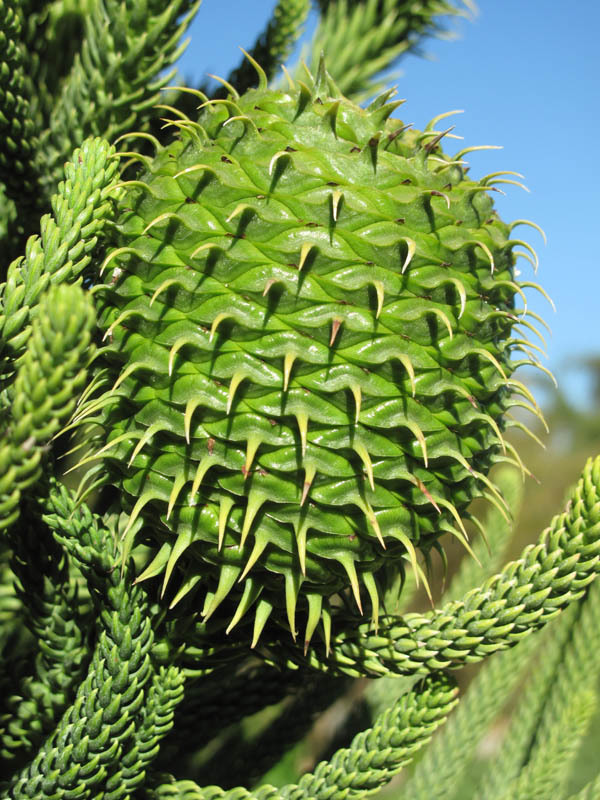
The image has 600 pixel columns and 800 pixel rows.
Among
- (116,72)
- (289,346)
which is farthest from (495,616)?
(116,72)

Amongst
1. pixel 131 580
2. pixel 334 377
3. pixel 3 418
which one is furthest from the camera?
pixel 131 580

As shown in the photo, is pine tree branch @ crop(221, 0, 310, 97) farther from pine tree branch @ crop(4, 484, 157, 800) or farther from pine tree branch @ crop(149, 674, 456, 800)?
pine tree branch @ crop(149, 674, 456, 800)

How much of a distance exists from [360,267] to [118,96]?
794mm

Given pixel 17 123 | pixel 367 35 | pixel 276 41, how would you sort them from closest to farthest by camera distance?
pixel 17 123, pixel 276 41, pixel 367 35

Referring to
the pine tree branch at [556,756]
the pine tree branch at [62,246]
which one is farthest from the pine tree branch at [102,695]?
the pine tree branch at [556,756]

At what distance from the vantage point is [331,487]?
1036 millimetres

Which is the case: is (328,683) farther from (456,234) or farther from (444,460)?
(456,234)

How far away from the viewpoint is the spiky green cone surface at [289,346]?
3.32 feet

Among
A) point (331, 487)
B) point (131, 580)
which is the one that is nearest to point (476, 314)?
point (331, 487)

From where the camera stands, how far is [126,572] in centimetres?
112

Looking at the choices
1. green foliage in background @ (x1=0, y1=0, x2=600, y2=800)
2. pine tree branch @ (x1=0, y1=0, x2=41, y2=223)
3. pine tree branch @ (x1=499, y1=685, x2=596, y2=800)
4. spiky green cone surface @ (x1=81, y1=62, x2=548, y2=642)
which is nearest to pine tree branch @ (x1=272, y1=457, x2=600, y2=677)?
green foliage in background @ (x1=0, y1=0, x2=600, y2=800)

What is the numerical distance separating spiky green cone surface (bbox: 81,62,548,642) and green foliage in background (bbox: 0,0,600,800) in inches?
0.7

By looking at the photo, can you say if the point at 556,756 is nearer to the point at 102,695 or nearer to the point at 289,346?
the point at 102,695

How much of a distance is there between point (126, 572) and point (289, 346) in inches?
18.1
